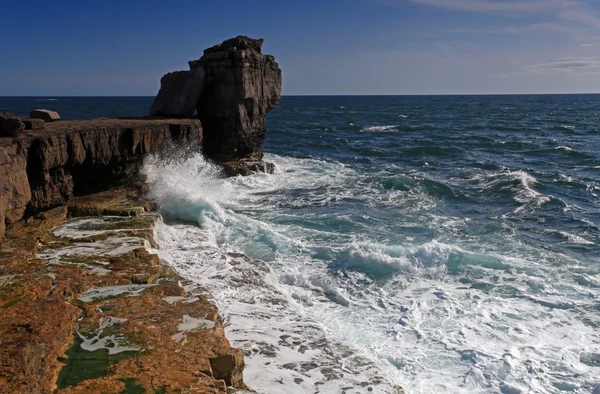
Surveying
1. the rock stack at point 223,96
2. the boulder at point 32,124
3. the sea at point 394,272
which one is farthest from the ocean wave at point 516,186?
the boulder at point 32,124

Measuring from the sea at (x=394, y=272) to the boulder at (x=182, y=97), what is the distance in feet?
8.39

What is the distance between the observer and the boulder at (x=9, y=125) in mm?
12438

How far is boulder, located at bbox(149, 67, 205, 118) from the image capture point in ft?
70.1

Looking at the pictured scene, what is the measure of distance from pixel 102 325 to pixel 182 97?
15.6 metres

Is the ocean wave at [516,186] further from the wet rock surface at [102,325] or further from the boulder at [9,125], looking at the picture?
the boulder at [9,125]

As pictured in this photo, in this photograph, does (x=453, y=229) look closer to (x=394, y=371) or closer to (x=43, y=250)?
(x=394, y=371)

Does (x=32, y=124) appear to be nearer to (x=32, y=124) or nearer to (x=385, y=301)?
(x=32, y=124)

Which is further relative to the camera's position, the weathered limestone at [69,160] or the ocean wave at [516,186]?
the ocean wave at [516,186]

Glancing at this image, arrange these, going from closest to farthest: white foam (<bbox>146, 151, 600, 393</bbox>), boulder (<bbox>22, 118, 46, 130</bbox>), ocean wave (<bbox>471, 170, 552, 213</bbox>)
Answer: white foam (<bbox>146, 151, 600, 393</bbox>), boulder (<bbox>22, 118, 46, 130</bbox>), ocean wave (<bbox>471, 170, 552, 213</bbox>)

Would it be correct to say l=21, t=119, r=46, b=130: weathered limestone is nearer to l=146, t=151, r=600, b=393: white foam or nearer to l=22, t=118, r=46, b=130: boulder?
l=22, t=118, r=46, b=130: boulder

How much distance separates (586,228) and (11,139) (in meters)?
15.4

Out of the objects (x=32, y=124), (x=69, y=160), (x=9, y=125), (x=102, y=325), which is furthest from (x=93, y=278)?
(x=32, y=124)

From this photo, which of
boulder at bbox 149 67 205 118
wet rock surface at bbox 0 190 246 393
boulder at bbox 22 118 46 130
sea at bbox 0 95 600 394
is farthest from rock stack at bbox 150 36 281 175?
wet rock surface at bbox 0 190 246 393

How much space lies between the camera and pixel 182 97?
2128cm
